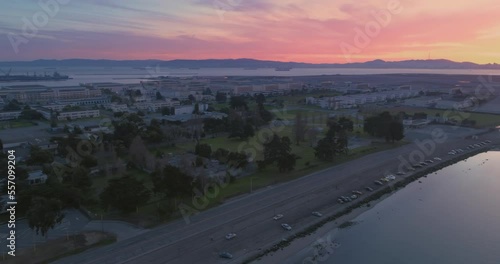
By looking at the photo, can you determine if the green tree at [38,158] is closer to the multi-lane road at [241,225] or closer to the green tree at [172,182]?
the green tree at [172,182]

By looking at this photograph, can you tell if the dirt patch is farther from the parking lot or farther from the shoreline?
the parking lot

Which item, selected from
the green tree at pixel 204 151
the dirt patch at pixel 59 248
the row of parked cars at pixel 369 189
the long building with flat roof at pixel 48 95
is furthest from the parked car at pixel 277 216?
the long building with flat roof at pixel 48 95

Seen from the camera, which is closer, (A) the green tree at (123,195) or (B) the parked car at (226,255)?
(B) the parked car at (226,255)

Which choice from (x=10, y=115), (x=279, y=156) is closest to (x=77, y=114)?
(x=10, y=115)

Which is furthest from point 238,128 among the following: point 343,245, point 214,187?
point 343,245

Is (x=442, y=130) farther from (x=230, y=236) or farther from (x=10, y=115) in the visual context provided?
(x=10, y=115)

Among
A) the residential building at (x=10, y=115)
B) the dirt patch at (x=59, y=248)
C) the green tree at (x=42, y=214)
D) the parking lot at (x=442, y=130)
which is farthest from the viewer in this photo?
the residential building at (x=10, y=115)
